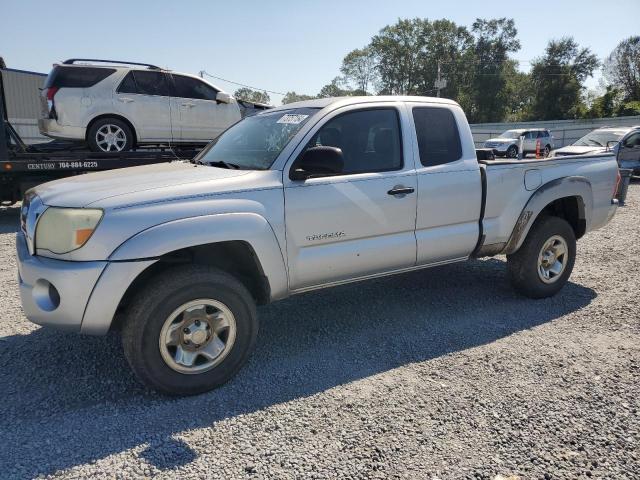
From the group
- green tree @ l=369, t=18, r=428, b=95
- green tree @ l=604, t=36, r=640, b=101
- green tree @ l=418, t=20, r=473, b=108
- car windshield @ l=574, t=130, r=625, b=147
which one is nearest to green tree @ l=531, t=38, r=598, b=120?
green tree @ l=604, t=36, r=640, b=101

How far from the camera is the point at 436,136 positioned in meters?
4.23

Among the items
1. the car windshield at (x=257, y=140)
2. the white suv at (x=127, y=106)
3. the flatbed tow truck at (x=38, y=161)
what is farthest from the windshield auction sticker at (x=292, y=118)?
the white suv at (x=127, y=106)

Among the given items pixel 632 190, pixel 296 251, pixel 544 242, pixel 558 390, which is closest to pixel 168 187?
pixel 296 251

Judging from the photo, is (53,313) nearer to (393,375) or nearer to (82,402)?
(82,402)

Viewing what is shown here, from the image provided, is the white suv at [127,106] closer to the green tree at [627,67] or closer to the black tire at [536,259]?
the black tire at [536,259]

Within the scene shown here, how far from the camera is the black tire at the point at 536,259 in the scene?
475cm

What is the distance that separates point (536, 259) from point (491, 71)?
73.4m

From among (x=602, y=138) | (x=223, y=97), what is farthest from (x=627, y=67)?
(x=223, y=97)

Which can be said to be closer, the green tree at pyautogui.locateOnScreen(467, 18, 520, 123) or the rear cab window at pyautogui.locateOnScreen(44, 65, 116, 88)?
the rear cab window at pyautogui.locateOnScreen(44, 65, 116, 88)

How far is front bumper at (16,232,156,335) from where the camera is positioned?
2.80 m

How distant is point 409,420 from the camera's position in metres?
2.88

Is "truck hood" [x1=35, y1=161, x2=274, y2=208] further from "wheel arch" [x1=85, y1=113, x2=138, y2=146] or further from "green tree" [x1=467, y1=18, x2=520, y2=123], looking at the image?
"green tree" [x1=467, y1=18, x2=520, y2=123]

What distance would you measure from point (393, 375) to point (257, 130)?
2.21 meters

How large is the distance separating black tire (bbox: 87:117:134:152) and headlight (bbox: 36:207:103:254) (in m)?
6.60
